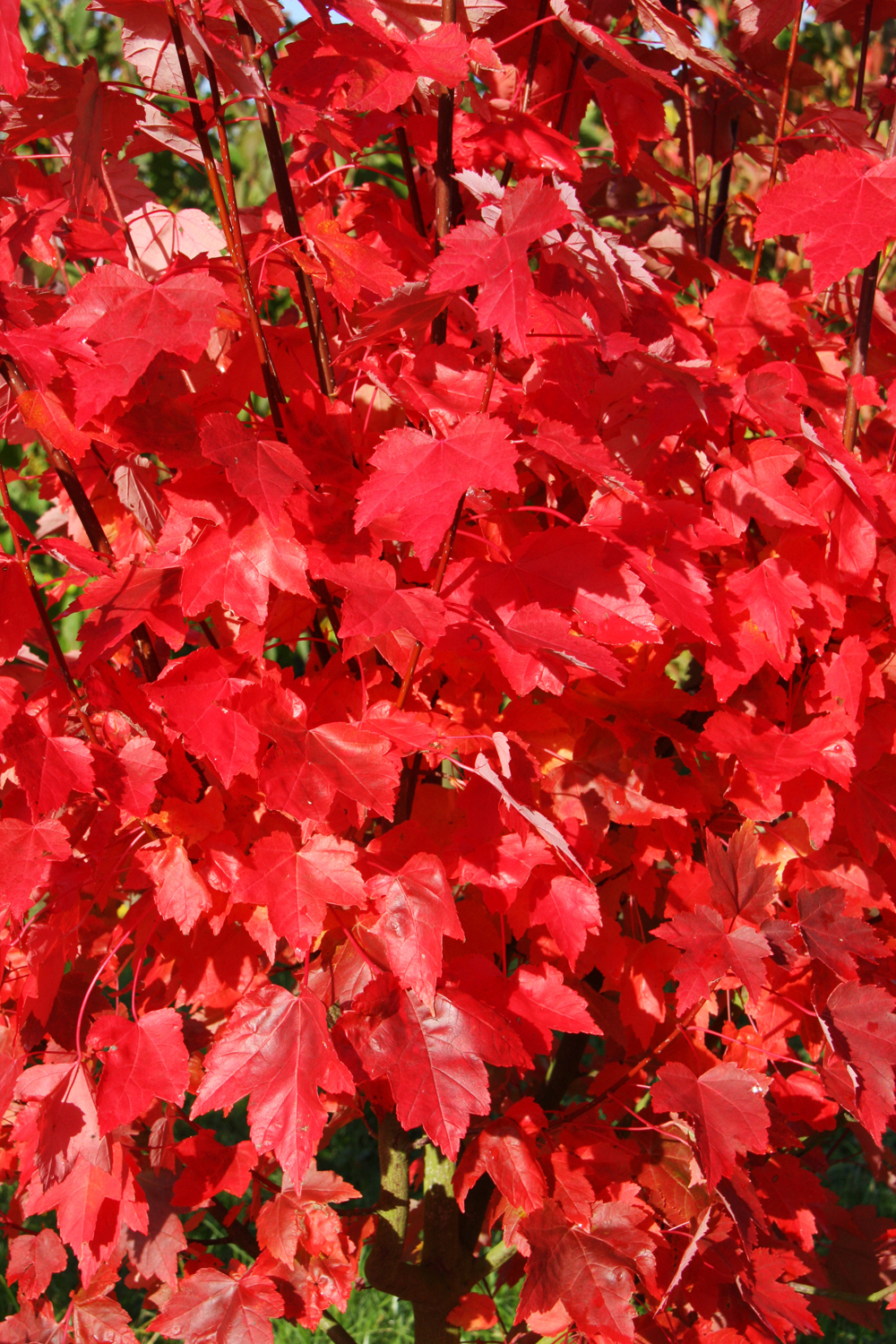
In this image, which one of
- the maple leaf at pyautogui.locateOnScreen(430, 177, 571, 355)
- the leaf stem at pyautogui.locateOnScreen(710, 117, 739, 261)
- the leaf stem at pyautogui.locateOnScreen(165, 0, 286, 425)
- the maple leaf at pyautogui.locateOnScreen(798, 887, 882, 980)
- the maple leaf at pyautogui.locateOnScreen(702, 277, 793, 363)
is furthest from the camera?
the leaf stem at pyautogui.locateOnScreen(710, 117, 739, 261)

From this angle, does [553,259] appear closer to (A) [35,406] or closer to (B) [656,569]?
(B) [656,569]

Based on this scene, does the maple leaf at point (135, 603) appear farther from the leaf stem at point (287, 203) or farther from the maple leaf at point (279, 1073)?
the maple leaf at point (279, 1073)

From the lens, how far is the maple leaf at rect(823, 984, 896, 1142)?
107cm

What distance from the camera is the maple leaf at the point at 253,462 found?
842 mm

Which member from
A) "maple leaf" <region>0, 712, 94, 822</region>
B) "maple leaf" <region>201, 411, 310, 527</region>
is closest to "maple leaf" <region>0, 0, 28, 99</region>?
"maple leaf" <region>201, 411, 310, 527</region>

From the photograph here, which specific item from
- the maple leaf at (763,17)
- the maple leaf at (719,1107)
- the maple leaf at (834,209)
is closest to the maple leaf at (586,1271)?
the maple leaf at (719,1107)

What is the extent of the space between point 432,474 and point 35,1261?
3.87 feet

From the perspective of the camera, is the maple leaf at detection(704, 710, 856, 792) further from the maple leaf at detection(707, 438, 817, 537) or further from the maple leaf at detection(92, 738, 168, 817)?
the maple leaf at detection(92, 738, 168, 817)

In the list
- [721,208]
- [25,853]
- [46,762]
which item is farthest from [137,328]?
[721,208]

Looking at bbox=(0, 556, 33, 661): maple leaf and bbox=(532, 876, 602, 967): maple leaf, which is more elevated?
bbox=(0, 556, 33, 661): maple leaf

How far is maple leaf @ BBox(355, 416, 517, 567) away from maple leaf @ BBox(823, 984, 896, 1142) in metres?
0.72

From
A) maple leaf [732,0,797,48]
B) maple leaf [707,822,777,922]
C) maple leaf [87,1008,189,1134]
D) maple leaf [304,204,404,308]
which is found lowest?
maple leaf [707,822,777,922]

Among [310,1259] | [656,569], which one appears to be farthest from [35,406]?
[310,1259]

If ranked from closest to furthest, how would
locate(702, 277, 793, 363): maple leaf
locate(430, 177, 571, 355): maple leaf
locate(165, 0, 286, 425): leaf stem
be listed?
locate(430, 177, 571, 355): maple leaf < locate(165, 0, 286, 425): leaf stem < locate(702, 277, 793, 363): maple leaf
